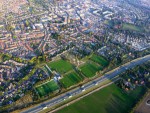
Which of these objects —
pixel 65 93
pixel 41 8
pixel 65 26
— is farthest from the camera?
pixel 41 8

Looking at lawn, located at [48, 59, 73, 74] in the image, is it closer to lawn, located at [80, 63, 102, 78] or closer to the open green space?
lawn, located at [80, 63, 102, 78]

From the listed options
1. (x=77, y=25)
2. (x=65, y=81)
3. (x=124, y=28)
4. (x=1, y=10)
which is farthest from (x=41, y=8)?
(x=65, y=81)

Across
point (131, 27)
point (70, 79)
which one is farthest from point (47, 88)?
point (131, 27)

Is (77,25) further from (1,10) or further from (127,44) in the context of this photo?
(1,10)

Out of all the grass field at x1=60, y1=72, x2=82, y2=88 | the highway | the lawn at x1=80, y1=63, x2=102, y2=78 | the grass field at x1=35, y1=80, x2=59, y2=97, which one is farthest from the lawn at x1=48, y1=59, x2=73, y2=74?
the highway

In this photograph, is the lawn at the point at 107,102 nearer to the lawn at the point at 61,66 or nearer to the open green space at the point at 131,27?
the lawn at the point at 61,66

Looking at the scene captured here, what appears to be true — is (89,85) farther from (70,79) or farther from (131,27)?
(131,27)
